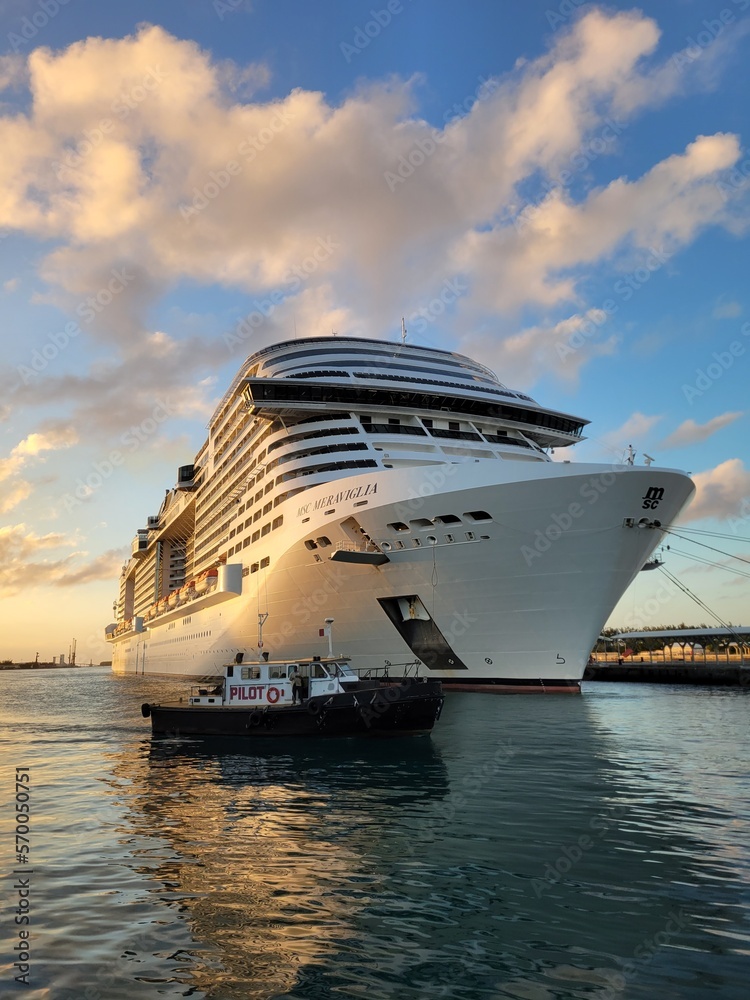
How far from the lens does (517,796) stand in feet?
40.2

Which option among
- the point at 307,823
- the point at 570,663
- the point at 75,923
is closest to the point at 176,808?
the point at 307,823

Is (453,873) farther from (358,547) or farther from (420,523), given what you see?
(358,547)

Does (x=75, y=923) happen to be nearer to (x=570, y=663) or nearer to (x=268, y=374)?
(x=570, y=663)

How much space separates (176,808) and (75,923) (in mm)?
5595

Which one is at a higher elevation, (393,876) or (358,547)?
(358,547)

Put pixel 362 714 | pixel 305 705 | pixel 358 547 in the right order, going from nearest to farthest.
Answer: pixel 362 714, pixel 305 705, pixel 358 547

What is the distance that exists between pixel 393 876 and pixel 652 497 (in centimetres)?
1843

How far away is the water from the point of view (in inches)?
232

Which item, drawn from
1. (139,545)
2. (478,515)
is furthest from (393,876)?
(139,545)

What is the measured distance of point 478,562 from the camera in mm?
24500

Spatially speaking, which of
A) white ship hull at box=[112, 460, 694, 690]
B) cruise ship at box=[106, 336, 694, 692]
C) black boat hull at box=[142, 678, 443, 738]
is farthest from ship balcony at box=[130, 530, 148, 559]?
black boat hull at box=[142, 678, 443, 738]

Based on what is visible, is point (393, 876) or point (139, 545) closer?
point (393, 876)

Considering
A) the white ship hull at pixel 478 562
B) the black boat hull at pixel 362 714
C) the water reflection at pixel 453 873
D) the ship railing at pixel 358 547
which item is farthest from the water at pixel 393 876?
the ship railing at pixel 358 547

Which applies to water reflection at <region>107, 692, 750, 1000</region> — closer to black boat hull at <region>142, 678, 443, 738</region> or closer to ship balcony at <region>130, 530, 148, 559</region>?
black boat hull at <region>142, 678, 443, 738</region>
